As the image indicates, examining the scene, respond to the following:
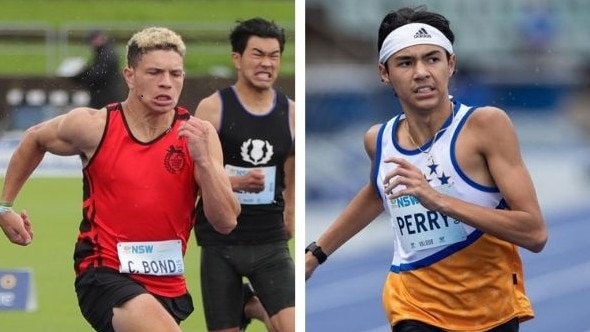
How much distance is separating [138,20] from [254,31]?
482 millimetres

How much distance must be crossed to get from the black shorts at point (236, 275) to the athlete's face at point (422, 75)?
1.68 metres

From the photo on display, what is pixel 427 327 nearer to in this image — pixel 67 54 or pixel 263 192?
pixel 263 192

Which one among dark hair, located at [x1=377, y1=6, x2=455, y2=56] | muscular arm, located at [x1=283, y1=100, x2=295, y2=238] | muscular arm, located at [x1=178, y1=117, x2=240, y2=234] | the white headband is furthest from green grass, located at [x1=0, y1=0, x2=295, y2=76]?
the white headband

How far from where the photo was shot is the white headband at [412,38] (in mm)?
3896

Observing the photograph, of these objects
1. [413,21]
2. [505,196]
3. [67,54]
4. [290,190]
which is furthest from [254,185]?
[505,196]

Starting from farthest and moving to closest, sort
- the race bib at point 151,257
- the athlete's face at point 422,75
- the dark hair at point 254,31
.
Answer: the dark hair at point 254,31 < the race bib at point 151,257 < the athlete's face at point 422,75

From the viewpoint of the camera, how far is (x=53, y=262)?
5891mm

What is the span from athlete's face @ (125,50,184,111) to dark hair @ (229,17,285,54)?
0.65 metres

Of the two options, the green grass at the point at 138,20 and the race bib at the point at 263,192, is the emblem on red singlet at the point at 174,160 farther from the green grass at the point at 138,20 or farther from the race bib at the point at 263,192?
the race bib at the point at 263,192

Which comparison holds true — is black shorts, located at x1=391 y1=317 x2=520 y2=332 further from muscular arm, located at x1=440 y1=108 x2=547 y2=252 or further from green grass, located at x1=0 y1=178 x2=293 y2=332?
green grass, located at x1=0 y1=178 x2=293 y2=332

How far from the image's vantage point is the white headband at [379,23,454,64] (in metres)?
3.90

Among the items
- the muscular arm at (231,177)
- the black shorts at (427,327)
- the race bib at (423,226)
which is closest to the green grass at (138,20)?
the muscular arm at (231,177)

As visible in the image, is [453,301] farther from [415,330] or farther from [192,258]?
[192,258]

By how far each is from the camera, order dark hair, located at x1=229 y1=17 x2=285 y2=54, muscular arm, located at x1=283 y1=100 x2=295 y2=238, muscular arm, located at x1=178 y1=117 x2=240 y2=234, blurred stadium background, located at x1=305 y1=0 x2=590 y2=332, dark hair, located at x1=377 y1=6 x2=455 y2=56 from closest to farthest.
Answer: dark hair, located at x1=377 y1=6 x2=455 y2=56
muscular arm, located at x1=178 y1=117 x2=240 y2=234
dark hair, located at x1=229 y1=17 x2=285 y2=54
muscular arm, located at x1=283 y1=100 x2=295 y2=238
blurred stadium background, located at x1=305 y1=0 x2=590 y2=332
